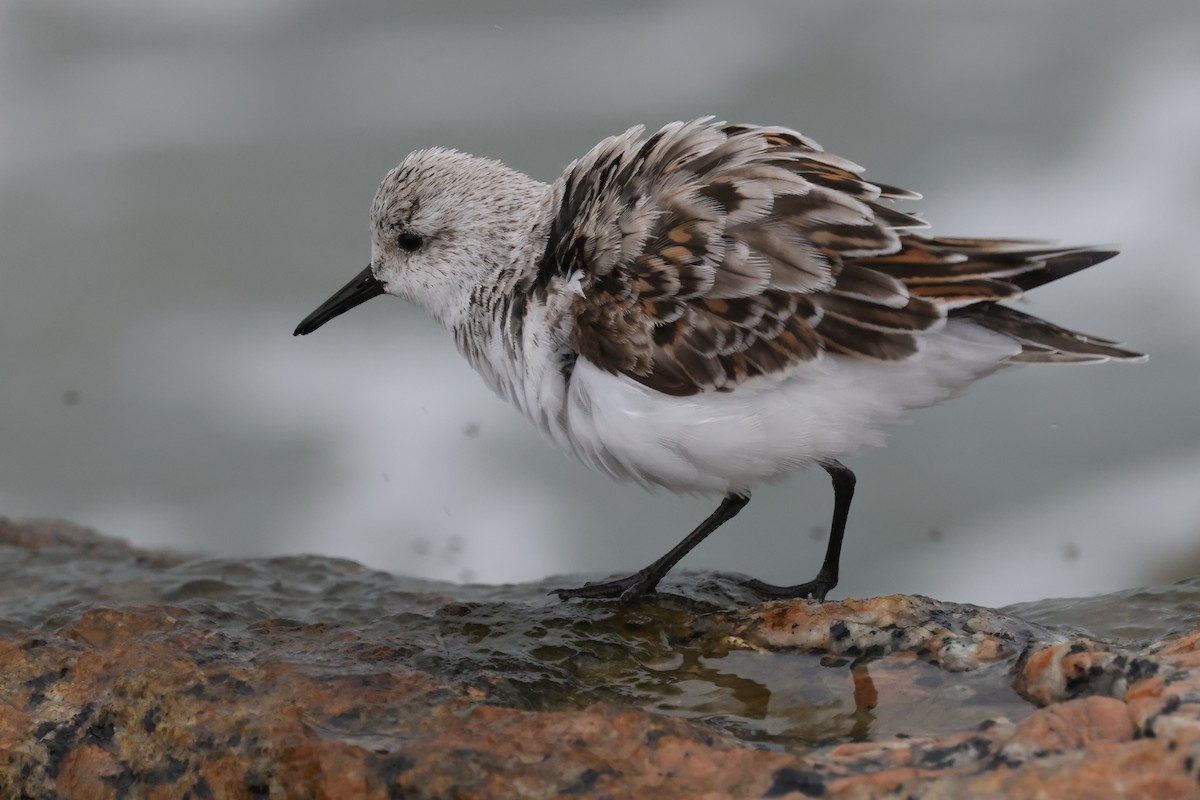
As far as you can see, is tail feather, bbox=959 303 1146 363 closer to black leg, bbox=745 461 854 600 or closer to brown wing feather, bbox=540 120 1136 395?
brown wing feather, bbox=540 120 1136 395

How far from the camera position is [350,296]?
19.3ft

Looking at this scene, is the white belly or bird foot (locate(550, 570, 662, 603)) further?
bird foot (locate(550, 570, 662, 603))

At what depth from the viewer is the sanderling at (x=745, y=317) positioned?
4273mm

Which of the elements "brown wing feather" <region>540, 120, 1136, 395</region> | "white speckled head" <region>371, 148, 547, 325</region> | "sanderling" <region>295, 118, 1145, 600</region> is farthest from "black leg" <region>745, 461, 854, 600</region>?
"white speckled head" <region>371, 148, 547, 325</region>

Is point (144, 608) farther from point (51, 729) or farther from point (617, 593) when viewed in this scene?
point (617, 593)

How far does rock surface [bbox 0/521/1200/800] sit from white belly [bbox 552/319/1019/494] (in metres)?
Result: 0.55

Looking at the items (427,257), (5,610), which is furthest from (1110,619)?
(5,610)

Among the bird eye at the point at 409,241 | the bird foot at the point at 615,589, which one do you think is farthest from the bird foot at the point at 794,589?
the bird eye at the point at 409,241

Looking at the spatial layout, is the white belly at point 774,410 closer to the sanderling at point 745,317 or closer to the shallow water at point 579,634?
the sanderling at point 745,317

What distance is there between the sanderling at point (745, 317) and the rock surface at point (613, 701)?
62 centimetres

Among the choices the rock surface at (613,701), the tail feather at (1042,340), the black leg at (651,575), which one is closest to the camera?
the rock surface at (613,701)

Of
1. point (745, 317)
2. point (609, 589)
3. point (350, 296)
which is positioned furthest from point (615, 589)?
point (350, 296)

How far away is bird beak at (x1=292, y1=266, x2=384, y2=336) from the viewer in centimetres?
582

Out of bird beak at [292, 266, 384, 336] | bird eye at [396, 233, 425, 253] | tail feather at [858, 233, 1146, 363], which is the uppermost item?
bird eye at [396, 233, 425, 253]
